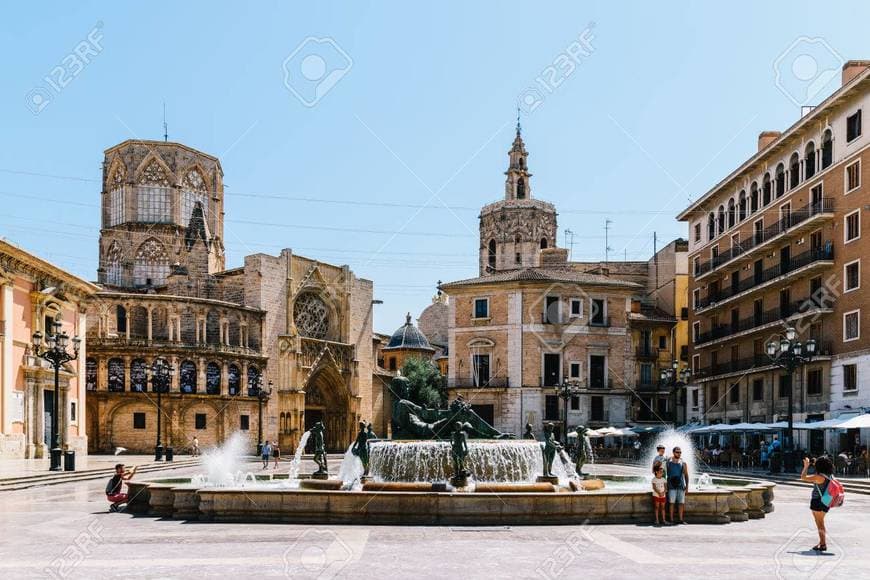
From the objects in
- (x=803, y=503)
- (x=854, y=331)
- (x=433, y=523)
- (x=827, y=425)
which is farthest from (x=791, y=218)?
(x=433, y=523)

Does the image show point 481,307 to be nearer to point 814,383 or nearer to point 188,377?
point 188,377

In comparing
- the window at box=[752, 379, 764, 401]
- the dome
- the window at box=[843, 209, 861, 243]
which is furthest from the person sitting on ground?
the dome

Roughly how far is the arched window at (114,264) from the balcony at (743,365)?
132 ft

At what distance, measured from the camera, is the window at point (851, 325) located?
3466cm

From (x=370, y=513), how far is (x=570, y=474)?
270 inches

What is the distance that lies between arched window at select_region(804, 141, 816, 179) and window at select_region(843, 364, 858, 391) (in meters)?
8.70

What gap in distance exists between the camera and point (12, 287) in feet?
113

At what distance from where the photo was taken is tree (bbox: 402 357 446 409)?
69.9 m

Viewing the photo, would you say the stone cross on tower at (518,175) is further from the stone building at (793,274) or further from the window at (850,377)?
the window at (850,377)

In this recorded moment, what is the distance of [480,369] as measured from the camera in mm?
56531

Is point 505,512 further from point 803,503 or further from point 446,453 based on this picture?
point 803,503

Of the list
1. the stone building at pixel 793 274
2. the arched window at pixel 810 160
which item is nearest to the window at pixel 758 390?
the stone building at pixel 793 274

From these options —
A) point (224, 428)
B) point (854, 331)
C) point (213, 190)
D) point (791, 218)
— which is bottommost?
point (224, 428)

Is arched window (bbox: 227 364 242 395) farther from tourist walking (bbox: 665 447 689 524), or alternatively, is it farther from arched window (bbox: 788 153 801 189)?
tourist walking (bbox: 665 447 689 524)
